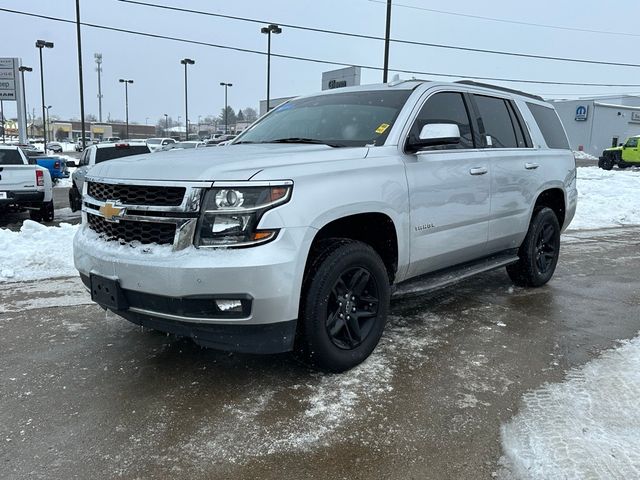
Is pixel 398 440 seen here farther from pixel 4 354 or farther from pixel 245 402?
pixel 4 354

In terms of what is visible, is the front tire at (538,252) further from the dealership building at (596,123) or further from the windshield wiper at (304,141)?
the dealership building at (596,123)

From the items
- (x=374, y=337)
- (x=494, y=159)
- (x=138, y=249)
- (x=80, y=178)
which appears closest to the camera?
(x=138, y=249)

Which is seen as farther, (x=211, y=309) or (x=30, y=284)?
(x=30, y=284)

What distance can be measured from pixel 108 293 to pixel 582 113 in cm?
5830

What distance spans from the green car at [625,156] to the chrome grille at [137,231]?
34729 millimetres

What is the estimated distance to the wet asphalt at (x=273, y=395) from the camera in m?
2.78

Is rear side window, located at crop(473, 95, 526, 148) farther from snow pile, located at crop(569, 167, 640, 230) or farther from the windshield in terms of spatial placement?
snow pile, located at crop(569, 167, 640, 230)

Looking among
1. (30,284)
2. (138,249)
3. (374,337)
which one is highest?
(138,249)

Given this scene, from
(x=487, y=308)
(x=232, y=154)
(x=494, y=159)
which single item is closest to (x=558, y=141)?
(x=494, y=159)

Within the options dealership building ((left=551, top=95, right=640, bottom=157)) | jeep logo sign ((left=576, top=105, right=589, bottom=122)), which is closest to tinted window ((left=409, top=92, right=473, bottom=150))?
dealership building ((left=551, top=95, right=640, bottom=157))

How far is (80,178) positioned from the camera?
12539 millimetres

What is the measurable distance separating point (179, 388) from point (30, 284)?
135 inches

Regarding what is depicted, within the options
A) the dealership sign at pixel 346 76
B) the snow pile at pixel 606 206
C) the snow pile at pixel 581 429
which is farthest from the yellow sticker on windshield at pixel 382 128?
the dealership sign at pixel 346 76

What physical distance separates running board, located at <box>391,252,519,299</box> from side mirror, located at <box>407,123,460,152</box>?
3.39ft
